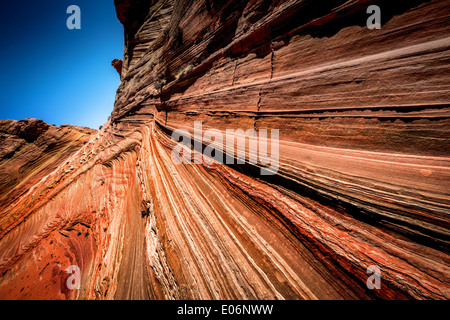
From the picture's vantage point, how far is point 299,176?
6.18 feet

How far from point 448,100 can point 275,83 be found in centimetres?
181

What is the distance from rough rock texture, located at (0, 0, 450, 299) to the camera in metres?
1.40

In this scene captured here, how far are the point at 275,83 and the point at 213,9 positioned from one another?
289 centimetres

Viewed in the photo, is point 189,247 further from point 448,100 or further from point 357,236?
point 448,100

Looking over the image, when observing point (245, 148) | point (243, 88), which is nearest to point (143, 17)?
point (243, 88)

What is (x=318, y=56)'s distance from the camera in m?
2.22

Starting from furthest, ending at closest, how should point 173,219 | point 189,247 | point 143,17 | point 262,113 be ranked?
point 143,17, point 173,219, point 262,113, point 189,247

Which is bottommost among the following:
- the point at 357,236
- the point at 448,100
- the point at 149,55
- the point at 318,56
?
the point at 357,236

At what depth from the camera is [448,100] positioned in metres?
1.39

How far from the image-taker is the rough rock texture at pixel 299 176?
1.40m

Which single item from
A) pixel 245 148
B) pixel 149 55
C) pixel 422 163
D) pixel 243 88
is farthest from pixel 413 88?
pixel 149 55

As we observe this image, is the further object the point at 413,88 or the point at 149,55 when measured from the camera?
the point at 149,55

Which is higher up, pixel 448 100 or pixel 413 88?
pixel 413 88
